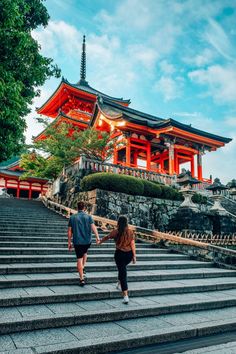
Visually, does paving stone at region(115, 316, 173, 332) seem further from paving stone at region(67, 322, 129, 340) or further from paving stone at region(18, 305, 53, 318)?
paving stone at region(18, 305, 53, 318)

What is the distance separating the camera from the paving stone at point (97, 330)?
3808 mm

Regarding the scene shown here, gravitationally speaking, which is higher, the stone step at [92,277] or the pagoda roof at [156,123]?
the pagoda roof at [156,123]

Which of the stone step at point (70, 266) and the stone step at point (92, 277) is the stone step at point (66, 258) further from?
the stone step at point (92, 277)

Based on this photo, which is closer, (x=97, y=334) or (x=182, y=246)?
(x=97, y=334)

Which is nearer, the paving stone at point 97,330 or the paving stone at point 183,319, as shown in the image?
the paving stone at point 97,330

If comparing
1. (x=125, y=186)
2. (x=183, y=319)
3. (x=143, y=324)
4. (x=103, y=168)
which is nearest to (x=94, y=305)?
(x=143, y=324)

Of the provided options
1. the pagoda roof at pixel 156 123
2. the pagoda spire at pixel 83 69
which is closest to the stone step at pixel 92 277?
the pagoda roof at pixel 156 123

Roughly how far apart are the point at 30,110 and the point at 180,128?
1486cm

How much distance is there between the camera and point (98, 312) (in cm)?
435

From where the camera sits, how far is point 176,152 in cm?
2516

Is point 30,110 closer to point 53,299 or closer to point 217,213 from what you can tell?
point 53,299

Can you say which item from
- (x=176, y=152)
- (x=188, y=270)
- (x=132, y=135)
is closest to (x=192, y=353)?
(x=188, y=270)

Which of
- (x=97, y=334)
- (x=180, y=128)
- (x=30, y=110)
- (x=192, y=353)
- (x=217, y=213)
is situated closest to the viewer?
(x=192, y=353)

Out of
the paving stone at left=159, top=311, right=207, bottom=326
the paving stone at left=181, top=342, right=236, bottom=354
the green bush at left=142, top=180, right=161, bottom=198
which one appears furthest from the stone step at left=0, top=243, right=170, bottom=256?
the green bush at left=142, top=180, right=161, bottom=198
